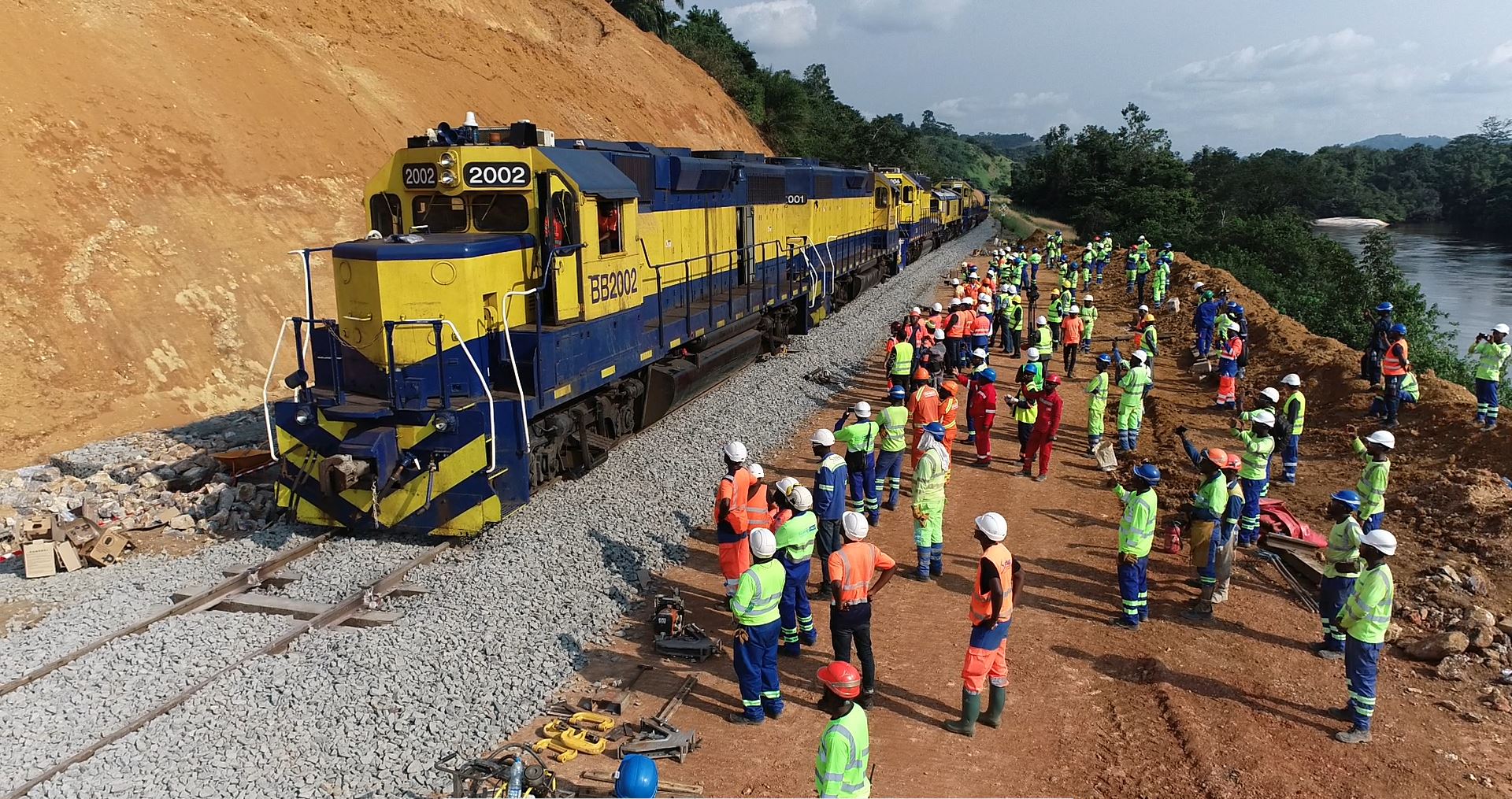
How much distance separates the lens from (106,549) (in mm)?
8891

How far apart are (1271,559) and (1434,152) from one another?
124 metres

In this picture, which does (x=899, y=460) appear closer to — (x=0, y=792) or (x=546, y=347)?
(x=546, y=347)

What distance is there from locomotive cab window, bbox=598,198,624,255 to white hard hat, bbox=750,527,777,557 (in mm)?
5567

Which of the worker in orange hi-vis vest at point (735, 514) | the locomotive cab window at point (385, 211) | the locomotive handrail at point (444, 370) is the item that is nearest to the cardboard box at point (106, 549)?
the locomotive handrail at point (444, 370)

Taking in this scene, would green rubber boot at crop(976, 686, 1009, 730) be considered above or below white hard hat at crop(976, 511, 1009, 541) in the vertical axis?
below

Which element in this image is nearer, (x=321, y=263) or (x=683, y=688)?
(x=683, y=688)

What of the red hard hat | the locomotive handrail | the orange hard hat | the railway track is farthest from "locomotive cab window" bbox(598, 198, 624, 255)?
the red hard hat

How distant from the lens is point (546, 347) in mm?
9430

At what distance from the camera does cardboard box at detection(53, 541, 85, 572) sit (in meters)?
8.69

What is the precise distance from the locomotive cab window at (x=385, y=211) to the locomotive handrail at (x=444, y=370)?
175cm

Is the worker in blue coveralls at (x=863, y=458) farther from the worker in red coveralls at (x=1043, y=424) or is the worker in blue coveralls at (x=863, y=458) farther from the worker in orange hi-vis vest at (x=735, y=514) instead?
the worker in red coveralls at (x=1043, y=424)

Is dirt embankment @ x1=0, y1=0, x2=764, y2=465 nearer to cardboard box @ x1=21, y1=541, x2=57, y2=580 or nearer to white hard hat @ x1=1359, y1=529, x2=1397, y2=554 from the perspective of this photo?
cardboard box @ x1=21, y1=541, x2=57, y2=580

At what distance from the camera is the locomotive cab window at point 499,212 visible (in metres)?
9.71

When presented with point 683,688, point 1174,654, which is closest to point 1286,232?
point 1174,654
